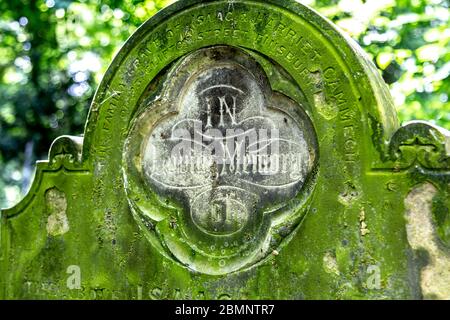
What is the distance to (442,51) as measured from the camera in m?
7.11

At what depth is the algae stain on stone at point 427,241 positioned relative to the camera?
13.8 feet

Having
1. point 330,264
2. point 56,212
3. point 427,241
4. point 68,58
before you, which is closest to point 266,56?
point 330,264

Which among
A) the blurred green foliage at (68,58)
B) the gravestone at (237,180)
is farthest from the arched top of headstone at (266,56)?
the blurred green foliage at (68,58)

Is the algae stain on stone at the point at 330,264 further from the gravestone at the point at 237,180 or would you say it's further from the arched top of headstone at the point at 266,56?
the arched top of headstone at the point at 266,56

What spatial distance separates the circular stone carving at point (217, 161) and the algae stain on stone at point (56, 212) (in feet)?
1.88

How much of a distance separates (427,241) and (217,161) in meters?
1.53

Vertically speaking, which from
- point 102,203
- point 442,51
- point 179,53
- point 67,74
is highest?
point 67,74

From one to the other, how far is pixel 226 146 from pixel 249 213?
1.63 ft

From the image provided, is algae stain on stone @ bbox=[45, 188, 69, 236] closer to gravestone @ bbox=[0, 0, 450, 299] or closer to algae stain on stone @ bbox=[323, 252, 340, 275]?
gravestone @ bbox=[0, 0, 450, 299]

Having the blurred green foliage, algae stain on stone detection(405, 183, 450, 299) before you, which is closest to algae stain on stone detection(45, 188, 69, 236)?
algae stain on stone detection(405, 183, 450, 299)

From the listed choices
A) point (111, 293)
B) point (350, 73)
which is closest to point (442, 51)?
point (350, 73)

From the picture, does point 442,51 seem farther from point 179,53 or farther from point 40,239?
point 40,239

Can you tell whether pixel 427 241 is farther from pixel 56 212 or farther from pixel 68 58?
pixel 68 58

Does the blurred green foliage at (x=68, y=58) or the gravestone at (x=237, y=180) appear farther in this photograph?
the blurred green foliage at (x=68, y=58)
